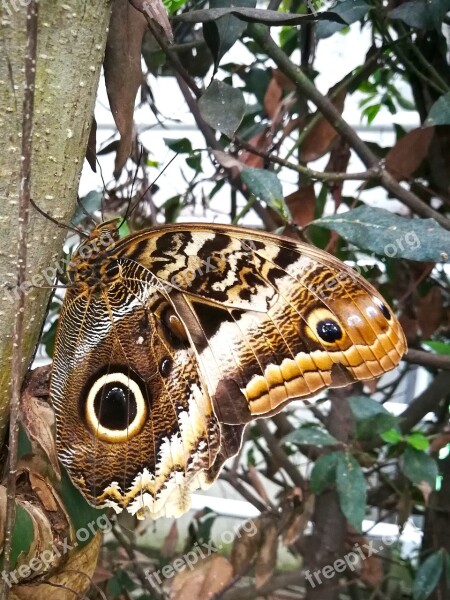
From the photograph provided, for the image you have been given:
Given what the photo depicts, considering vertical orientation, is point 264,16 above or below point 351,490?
above

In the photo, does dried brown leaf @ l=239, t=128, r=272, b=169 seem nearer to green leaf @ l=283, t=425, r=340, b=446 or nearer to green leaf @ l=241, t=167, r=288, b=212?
green leaf @ l=241, t=167, r=288, b=212

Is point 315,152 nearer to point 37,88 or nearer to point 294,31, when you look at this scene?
point 294,31

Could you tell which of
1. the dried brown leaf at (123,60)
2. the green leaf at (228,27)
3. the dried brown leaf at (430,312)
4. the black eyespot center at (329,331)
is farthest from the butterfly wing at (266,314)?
the dried brown leaf at (430,312)

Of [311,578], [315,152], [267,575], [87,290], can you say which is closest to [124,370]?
[87,290]

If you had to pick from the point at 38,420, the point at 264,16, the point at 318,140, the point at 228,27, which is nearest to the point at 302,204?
the point at 318,140

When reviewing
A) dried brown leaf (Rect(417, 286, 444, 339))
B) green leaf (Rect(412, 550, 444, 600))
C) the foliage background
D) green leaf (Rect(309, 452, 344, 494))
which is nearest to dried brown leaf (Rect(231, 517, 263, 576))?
the foliage background

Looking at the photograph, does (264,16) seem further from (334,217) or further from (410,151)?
(410,151)
